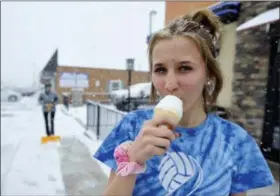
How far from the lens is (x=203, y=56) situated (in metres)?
1.19

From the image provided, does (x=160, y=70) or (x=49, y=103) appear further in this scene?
(x=49, y=103)

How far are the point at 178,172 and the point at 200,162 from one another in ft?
0.31

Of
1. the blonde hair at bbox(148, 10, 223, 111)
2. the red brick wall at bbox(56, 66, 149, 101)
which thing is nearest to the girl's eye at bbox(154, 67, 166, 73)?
the blonde hair at bbox(148, 10, 223, 111)

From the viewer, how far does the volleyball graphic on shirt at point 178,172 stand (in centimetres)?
113

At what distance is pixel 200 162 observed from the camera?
1161 mm

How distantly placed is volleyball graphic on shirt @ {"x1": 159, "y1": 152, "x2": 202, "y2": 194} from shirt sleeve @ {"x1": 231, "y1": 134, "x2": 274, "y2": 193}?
18cm

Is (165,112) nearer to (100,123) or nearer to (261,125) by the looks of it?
(261,125)

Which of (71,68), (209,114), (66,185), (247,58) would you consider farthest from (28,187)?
(71,68)

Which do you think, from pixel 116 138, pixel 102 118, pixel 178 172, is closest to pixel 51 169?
pixel 102 118

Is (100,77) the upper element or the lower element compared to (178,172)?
upper

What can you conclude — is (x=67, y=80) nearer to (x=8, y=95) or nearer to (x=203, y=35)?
(x=8, y=95)

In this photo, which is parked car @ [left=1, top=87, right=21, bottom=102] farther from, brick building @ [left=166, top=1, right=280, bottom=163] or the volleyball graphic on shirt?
the volleyball graphic on shirt

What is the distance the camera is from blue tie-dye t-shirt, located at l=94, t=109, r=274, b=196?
113 cm

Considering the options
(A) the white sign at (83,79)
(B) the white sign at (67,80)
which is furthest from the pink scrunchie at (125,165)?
(B) the white sign at (67,80)
